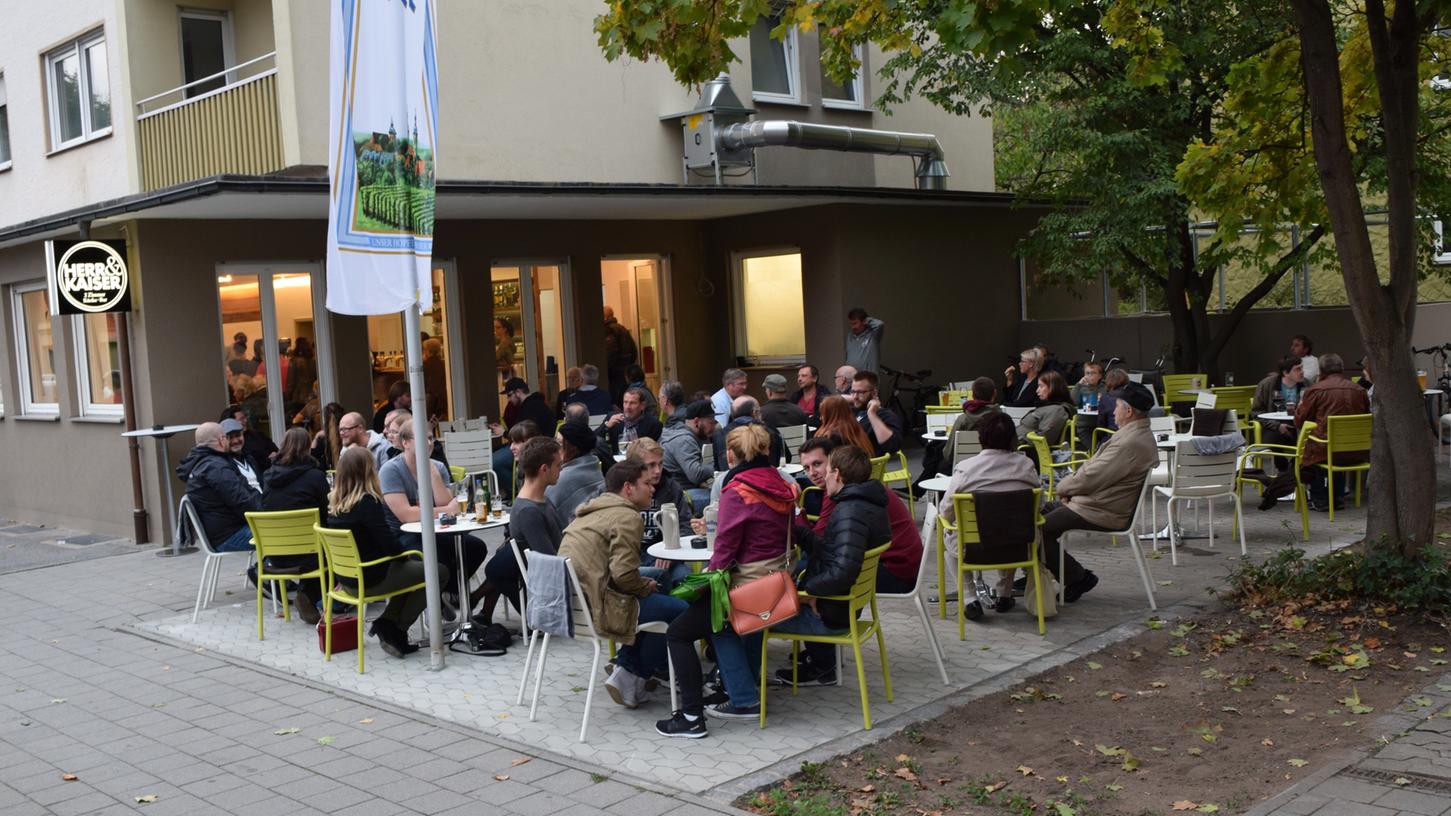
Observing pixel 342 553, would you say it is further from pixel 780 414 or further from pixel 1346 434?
pixel 1346 434

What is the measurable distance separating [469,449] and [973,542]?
6.12 meters

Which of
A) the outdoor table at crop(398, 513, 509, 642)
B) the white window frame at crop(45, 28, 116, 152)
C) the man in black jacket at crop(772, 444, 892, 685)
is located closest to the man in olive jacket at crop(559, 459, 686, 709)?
the man in black jacket at crop(772, 444, 892, 685)

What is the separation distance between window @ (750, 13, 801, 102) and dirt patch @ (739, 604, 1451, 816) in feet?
39.5

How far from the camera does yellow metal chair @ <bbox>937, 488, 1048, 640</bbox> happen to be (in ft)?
25.7

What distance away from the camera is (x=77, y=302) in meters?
12.7

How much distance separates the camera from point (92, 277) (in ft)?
41.9

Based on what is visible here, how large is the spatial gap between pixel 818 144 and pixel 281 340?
7313mm

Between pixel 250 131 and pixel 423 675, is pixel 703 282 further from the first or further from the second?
pixel 423 675

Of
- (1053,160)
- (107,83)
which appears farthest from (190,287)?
(1053,160)

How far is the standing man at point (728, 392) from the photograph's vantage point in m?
12.0

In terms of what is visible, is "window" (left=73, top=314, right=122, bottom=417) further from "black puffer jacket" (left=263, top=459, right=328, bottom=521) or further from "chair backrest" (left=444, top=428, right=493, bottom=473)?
"black puffer jacket" (left=263, top=459, right=328, bottom=521)

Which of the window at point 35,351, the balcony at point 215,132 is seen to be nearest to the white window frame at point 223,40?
the balcony at point 215,132

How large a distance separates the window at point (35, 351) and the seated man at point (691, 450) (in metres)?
9.18

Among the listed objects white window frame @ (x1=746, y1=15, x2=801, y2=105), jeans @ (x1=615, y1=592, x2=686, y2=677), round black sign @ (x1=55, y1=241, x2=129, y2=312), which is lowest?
jeans @ (x1=615, y1=592, x2=686, y2=677)
